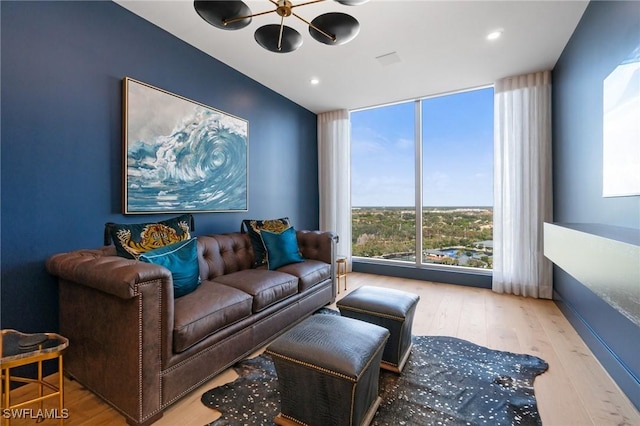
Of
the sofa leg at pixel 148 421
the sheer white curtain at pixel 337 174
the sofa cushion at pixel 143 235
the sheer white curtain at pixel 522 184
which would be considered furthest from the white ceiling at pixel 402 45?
the sofa leg at pixel 148 421

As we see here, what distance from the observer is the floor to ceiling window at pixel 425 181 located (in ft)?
12.4

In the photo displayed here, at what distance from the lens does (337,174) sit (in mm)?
4543

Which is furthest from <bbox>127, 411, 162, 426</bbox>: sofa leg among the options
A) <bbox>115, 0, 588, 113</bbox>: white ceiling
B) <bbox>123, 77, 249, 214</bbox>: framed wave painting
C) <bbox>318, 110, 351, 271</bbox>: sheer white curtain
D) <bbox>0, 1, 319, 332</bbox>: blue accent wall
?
<bbox>318, 110, 351, 271</bbox>: sheer white curtain

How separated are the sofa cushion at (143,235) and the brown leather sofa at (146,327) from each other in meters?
0.14

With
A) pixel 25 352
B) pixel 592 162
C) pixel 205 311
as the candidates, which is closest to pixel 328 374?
pixel 205 311

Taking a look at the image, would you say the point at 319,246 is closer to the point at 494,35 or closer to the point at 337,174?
the point at 337,174

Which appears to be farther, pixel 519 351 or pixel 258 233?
pixel 258 233

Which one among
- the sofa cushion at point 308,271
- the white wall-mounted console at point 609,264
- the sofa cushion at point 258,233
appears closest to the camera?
the white wall-mounted console at point 609,264

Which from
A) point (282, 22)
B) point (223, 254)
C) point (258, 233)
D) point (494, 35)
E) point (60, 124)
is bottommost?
point (223, 254)

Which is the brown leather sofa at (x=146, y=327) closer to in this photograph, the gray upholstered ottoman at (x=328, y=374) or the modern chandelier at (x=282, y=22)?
the gray upholstered ottoman at (x=328, y=374)

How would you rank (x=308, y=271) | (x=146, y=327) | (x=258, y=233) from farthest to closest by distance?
1. (x=258, y=233)
2. (x=308, y=271)
3. (x=146, y=327)

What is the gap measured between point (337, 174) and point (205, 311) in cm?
330

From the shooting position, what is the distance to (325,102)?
13.8ft

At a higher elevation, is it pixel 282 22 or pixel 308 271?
pixel 282 22
